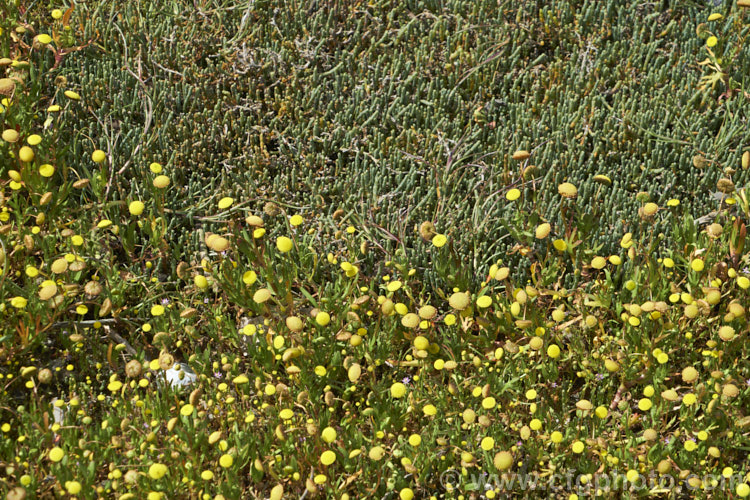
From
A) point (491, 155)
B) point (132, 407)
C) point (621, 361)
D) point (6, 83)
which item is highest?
point (6, 83)

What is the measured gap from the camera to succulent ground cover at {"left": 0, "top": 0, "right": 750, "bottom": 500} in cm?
324

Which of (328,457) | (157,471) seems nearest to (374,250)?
(328,457)

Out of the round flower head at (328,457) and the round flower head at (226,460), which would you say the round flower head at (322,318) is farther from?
the round flower head at (226,460)

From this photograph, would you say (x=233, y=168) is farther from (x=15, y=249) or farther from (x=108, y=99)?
(x=15, y=249)

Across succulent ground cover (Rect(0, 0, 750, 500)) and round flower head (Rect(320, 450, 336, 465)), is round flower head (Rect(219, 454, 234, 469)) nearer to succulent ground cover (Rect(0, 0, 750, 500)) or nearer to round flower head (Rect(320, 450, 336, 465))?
succulent ground cover (Rect(0, 0, 750, 500))

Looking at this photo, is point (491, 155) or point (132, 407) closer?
point (132, 407)

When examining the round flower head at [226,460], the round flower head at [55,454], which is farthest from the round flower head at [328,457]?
the round flower head at [55,454]

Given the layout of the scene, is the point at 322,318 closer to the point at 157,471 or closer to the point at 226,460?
the point at 226,460

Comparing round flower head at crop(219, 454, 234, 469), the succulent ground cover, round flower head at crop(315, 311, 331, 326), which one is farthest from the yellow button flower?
round flower head at crop(315, 311, 331, 326)

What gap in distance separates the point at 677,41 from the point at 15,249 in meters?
4.43

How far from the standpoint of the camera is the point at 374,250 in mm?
4148

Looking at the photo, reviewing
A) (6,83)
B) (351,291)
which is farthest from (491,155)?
(6,83)

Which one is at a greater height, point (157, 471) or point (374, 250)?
point (374, 250)

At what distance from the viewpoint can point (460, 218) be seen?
14.0ft
